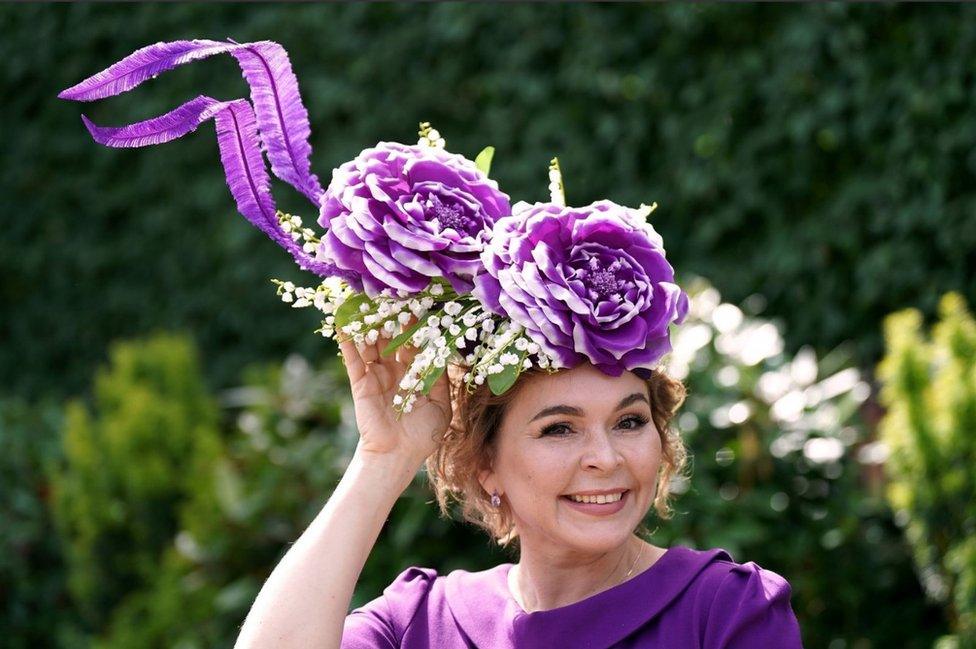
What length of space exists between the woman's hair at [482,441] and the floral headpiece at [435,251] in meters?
0.08

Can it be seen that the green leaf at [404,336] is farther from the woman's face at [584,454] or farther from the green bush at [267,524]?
the green bush at [267,524]

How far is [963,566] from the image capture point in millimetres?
3510

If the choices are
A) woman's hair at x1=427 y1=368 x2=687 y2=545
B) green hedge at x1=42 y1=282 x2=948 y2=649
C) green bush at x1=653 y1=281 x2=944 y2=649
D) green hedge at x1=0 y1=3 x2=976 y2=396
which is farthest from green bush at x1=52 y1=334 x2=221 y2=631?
woman's hair at x1=427 y1=368 x2=687 y2=545

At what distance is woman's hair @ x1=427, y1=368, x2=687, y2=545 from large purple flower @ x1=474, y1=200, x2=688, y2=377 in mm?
129

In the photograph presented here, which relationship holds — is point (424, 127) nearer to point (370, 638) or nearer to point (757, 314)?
point (370, 638)

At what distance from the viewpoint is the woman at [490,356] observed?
2.20m

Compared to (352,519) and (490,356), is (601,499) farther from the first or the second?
(352,519)

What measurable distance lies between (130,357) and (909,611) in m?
3.22

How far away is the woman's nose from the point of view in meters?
2.25

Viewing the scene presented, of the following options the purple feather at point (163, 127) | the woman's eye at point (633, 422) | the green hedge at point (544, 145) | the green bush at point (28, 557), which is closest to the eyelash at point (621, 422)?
the woman's eye at point (633, 422)

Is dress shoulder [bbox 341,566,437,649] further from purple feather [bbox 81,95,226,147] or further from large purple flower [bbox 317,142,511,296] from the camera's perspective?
purple feather [bbox 81,95,226,147]

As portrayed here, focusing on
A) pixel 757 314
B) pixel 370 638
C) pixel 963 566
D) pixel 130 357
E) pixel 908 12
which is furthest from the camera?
pixel 130 357

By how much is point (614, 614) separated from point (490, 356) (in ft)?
1.61

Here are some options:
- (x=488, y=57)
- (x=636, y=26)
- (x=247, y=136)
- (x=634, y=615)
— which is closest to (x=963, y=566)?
(x=634, y=615)
